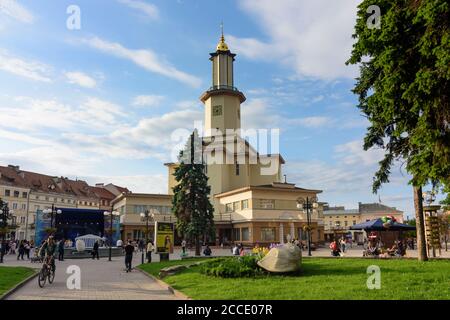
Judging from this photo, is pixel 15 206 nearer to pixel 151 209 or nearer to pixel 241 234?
pixel 151 209

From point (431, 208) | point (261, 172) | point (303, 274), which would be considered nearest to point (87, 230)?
point (261, 172)

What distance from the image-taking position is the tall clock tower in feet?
210

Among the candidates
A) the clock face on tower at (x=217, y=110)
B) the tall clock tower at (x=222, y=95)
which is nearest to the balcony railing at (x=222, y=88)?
the tall clock tower at (x=222, y=95)

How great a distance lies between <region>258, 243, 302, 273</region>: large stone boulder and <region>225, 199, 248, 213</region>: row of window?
3907cm

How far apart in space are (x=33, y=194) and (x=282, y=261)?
252ft

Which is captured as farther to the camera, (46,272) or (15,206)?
Result: (15,206)

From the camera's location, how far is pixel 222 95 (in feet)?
209

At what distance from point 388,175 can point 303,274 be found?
9.55m

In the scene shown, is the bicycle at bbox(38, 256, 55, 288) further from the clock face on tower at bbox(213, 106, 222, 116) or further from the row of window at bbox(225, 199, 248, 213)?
the clock face on tower at bbox(213, 106, 222, 116)

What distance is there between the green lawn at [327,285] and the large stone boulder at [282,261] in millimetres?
420

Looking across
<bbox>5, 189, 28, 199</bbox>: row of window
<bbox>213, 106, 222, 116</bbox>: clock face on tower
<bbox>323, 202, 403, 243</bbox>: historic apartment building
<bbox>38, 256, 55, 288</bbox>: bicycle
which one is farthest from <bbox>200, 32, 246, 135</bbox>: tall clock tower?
<bbox>323, 202, 403, 243</bbox>: historic apartment building

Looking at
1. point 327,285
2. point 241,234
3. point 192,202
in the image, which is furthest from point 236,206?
point 327,285

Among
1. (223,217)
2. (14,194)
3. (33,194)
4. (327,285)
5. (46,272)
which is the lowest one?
(327,285)
